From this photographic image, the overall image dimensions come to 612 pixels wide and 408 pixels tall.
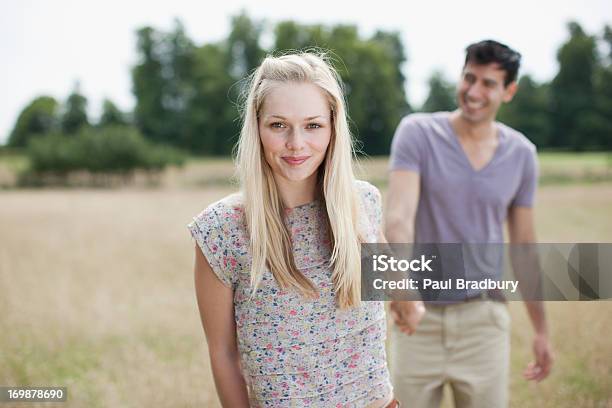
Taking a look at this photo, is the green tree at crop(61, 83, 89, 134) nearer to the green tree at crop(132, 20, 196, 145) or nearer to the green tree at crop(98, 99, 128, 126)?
the green tree at crop(98, 99, 128, 126)

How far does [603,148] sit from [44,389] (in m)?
4.50

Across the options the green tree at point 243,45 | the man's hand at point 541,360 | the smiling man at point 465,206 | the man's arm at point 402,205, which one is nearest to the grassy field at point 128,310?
the man's arm at point 402,205

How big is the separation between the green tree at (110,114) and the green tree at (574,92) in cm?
550

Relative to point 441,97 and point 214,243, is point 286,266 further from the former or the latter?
point 441,97

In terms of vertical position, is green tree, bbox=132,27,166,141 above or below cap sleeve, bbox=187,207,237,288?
above

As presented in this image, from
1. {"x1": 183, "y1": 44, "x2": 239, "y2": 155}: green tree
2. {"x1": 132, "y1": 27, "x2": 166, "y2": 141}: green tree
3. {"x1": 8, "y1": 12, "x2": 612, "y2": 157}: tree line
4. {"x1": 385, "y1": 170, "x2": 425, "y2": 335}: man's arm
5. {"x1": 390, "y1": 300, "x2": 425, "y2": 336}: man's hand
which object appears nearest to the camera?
{"x1": 390, "y1": 300, "x2": 425, "y2": 336}: man's hand

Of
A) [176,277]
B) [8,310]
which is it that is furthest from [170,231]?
[8,310]

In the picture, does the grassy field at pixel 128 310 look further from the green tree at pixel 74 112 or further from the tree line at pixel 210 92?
the tree line at pixel 210 92

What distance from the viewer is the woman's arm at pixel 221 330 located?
1.31 meters

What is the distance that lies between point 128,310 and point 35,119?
9.09ft

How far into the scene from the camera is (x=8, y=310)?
412 cm

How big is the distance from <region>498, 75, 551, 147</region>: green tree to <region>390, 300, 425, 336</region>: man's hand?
2.67 meters

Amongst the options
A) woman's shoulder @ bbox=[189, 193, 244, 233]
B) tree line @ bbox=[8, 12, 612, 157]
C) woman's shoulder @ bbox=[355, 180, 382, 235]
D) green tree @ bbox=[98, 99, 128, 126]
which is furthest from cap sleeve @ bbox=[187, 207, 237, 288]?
green tree @ bbox=[98, 99, 128, 126]

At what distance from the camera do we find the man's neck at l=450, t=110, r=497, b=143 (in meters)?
2.12
